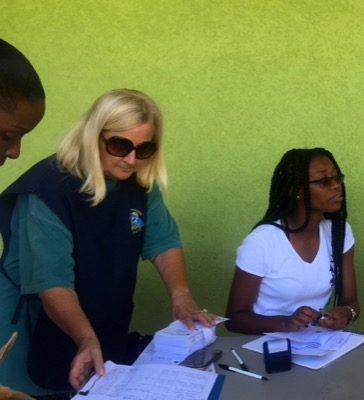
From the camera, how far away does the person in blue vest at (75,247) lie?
1982 mm

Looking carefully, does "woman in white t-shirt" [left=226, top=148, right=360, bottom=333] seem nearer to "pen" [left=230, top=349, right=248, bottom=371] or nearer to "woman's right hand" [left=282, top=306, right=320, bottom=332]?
"woman's right hand" [left=282, top=306, right=320, bottom=332]

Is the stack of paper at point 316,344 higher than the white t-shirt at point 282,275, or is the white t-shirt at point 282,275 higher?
the white t-shirt at point 282,275

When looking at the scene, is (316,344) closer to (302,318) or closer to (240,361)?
(302,318)

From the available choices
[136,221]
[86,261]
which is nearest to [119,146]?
[136,221]

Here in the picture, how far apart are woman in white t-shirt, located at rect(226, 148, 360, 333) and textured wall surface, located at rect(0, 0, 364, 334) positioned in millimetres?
572

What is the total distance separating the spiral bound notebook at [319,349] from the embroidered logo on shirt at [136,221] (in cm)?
58

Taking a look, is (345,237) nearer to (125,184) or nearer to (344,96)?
(344,96)

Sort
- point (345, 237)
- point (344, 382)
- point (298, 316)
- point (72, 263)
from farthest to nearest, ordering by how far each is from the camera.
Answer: point (345, 237) → point (298, 316) → point (72, 263) → point (344, 382)

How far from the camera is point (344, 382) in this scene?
1793 millimetres

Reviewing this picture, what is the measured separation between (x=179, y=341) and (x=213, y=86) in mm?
1742

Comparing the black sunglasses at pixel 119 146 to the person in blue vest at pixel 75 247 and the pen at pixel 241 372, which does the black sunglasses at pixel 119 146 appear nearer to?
the person in blue vest at pixel 75 247

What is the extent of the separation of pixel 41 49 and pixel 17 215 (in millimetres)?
1655

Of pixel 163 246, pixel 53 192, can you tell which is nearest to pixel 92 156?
pixel 53 192

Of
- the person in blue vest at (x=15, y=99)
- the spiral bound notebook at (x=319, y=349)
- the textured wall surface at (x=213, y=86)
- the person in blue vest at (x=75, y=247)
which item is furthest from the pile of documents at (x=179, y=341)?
the textured wall surface at (x=213, y=86)
